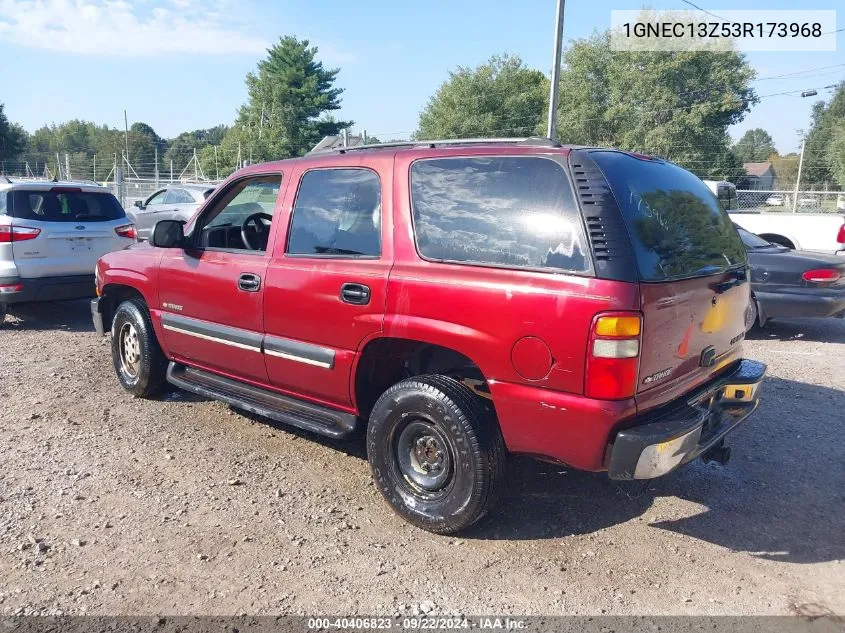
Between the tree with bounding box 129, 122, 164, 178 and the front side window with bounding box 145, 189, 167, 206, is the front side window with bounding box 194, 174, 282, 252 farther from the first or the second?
the tree with bounding box 129, 122, 164, 178

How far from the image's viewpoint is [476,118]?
46.1 m

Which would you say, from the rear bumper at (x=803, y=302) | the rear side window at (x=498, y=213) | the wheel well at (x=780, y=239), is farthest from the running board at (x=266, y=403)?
the wheel well at (x=780, y=239)

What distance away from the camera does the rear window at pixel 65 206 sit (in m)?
7.48

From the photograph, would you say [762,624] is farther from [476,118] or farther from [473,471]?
[476,118]

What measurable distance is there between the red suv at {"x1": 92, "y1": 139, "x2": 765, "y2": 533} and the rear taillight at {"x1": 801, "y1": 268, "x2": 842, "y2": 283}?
4.42m

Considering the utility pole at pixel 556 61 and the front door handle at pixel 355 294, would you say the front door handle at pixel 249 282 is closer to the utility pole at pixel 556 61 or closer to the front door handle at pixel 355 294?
the front door handle at pixel 355 294

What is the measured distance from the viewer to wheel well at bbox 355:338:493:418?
3.55 meters

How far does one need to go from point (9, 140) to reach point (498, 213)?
6114 centimetres

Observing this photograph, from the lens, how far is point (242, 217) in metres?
4.92

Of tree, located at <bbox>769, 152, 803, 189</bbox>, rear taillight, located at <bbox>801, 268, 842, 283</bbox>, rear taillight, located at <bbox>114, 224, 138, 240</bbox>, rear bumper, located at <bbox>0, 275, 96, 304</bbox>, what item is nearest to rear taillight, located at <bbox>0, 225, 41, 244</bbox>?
rear bumper, located at <bbox>0, 275, 96, 304</bbox>

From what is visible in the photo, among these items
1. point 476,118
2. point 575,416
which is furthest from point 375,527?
point 476,118

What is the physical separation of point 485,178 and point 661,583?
6.72 ft

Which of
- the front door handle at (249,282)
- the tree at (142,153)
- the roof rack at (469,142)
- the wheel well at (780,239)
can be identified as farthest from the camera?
the tree at (142,153)

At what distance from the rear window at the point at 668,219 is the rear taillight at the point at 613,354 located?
239 mm
